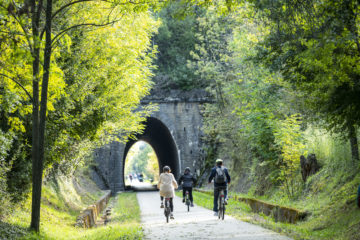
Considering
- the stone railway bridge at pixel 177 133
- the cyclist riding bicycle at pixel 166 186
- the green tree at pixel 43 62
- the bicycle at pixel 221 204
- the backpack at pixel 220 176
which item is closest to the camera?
the green tree at pixel 43 62

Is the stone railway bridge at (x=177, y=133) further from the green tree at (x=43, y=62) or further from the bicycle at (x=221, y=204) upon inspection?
the bicycle at (x=221, y=204)

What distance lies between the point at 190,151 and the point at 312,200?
60.4 feet

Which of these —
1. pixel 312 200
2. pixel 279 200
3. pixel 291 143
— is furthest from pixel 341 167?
pixel 279 200

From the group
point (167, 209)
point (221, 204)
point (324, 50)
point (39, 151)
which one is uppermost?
point (324, 50)

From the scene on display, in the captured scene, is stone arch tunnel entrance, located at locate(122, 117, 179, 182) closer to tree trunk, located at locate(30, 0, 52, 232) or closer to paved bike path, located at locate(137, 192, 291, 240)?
paved bike path, located at locate(137, 192, 291, 240)

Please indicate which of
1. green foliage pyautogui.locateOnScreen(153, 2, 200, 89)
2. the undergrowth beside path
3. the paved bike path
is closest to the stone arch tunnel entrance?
green foliage pyautogui.locateOnScreen(153, 2, 200, 89)

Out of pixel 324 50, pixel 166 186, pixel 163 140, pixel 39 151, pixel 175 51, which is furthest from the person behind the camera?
pixel 163 140

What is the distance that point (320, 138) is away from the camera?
12750 mm

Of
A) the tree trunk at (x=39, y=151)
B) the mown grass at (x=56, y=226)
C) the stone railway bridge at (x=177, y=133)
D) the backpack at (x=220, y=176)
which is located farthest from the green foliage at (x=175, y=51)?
the tree trunk at (x=39, y=151)

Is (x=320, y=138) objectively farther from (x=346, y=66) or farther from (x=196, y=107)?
(x=196, y=107)

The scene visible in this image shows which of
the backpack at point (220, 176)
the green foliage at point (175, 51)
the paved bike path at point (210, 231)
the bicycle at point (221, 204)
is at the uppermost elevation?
the green foliage at point (175, 51)

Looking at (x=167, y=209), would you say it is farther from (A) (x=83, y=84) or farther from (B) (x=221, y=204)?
(A) (x=83, y=84)

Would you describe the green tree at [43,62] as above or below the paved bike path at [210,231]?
above

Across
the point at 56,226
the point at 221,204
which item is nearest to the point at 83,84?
the point at 56,226
